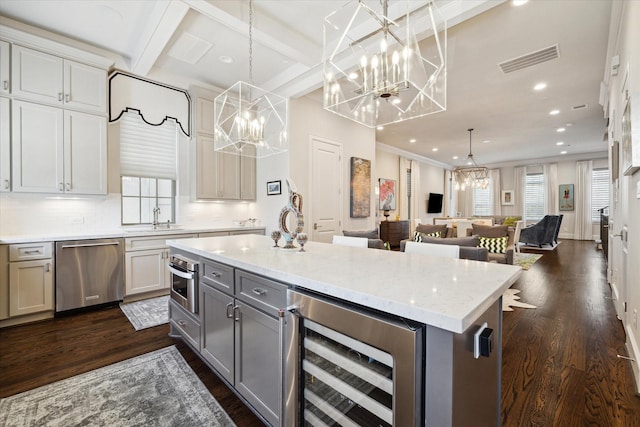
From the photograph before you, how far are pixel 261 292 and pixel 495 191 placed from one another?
12.6 meters

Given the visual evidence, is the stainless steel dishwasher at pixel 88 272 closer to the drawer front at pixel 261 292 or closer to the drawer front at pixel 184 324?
the drawer front at pixel 184 324

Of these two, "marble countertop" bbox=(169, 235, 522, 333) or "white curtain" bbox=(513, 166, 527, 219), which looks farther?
"white curtain" bbox=(513, 166, 527, 219)

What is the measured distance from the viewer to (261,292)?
1.55 meters

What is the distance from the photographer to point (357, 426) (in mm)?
1168

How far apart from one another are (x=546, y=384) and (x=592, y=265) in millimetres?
5558

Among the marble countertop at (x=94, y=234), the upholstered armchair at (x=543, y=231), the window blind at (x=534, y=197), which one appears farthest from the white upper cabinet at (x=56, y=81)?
the window blind at (x=534, y=197)

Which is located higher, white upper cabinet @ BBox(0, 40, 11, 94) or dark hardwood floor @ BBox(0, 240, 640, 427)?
white upper cabinet @ BBox(0, 40, 11, 94)

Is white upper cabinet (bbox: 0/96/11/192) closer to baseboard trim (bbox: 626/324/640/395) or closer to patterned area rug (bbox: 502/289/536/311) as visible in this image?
patterned area rug (bbox: 502/289/536/311)

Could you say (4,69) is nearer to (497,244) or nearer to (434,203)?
(497,244)

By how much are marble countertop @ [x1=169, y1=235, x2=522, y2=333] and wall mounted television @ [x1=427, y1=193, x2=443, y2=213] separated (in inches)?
386

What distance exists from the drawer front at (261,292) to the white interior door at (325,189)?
9.96 ft

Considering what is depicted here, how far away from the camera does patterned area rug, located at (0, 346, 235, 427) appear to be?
1.68 meters

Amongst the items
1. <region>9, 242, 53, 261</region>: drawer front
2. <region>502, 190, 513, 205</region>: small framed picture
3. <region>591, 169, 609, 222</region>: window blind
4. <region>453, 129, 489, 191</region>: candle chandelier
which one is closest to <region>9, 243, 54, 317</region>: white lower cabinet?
<region>9, 242, 53, 261</region>: drawer front

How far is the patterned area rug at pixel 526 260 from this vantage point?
6037 millimetres
